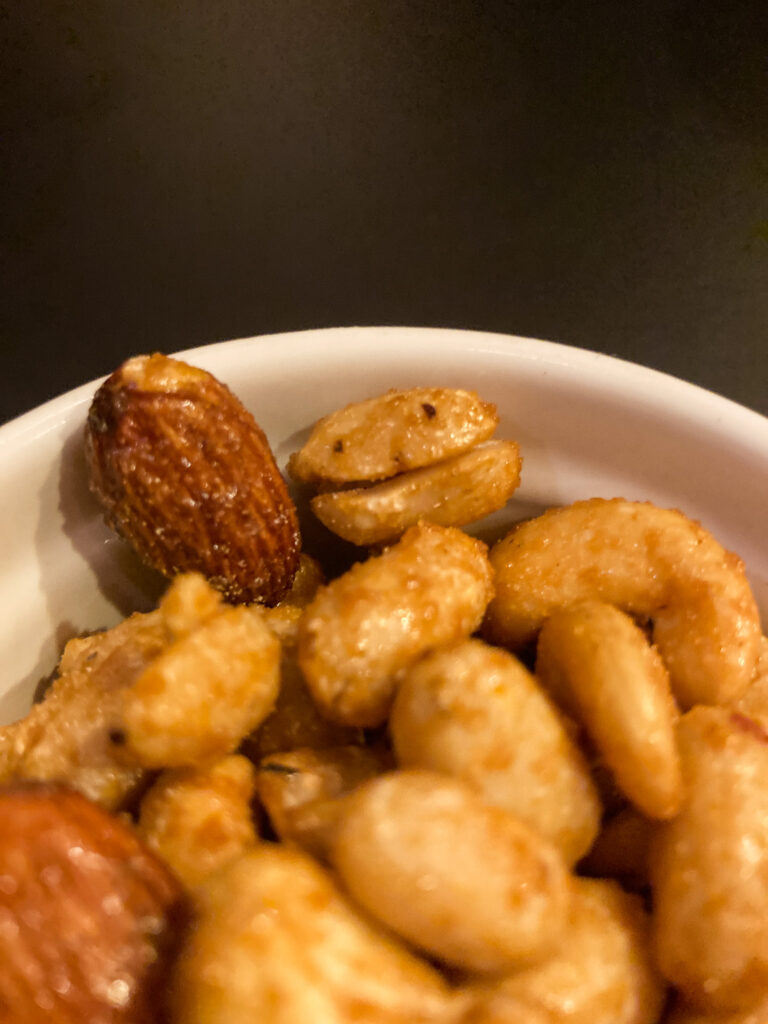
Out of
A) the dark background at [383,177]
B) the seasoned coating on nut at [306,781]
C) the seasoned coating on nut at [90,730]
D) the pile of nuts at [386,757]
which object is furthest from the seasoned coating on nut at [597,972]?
the dark background at [383,177]

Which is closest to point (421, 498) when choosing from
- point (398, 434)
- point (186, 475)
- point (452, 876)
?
point (398, 434)

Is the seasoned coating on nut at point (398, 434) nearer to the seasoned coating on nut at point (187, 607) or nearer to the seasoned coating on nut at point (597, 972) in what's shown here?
the seasoned coating on nut at point (187, 607)

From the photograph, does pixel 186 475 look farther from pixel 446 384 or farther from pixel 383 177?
pixel 383 177

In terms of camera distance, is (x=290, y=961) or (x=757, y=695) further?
(x=757, y=695)

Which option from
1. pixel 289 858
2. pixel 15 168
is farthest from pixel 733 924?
pixel 15 168

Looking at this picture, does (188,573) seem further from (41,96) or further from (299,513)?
(41,96)
